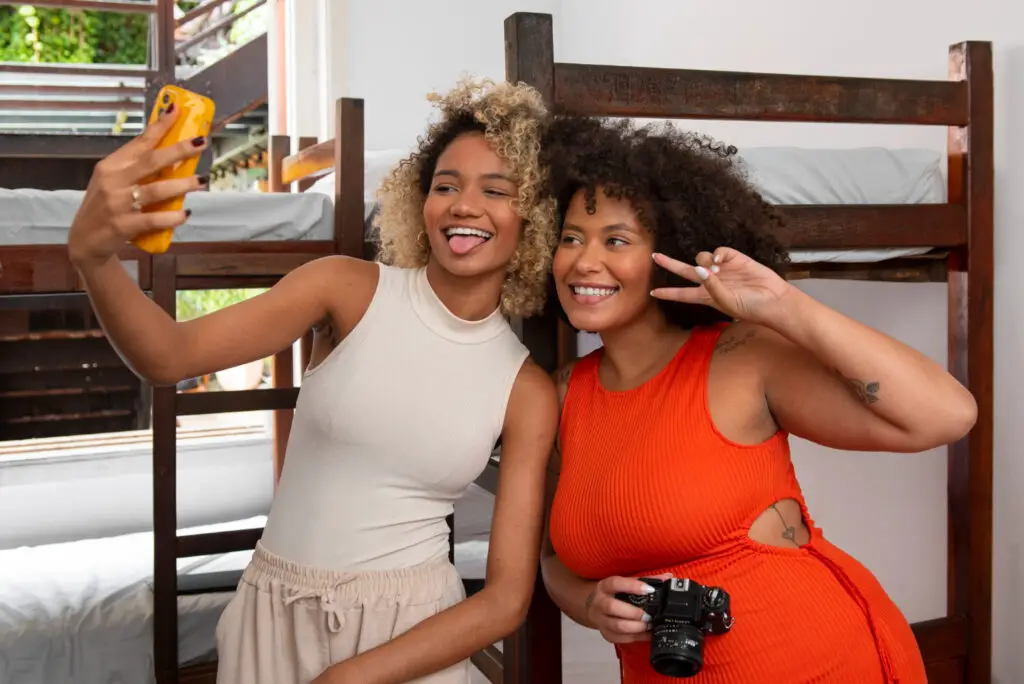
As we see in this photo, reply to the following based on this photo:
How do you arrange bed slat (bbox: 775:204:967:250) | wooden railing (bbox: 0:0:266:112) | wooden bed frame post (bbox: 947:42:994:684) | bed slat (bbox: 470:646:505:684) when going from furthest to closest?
wooden railing (bbox: 0:0:266:112) < bed slat (bbox: 470:646:505:684) < wooden bed frame post (bbox: 947:42:994:684) < bed slat (bbox: 775:204:967:250)

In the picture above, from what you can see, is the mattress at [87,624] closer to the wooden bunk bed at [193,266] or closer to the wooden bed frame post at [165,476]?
the wooden bunk bed at [193,266]

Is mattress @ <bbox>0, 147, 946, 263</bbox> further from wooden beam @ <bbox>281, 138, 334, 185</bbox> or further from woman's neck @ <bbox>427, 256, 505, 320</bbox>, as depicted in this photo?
woman's neck @ <bbox>427, 256, 505, 320</bbox>

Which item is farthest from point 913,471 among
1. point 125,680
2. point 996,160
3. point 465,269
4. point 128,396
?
point 128,396

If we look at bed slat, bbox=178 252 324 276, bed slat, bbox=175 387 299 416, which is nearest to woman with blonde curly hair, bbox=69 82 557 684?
bed slat, bbox=175 387 299 416

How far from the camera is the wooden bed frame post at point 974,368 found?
204 centimetres

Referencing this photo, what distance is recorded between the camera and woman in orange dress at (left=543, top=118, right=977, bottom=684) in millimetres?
1187

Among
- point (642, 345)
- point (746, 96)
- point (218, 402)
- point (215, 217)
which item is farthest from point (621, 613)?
point (215, 217)

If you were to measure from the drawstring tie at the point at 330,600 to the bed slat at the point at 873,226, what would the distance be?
0.95m

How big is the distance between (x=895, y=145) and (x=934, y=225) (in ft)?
1.61

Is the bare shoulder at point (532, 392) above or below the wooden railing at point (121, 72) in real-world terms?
below

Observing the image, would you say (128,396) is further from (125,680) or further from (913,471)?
(913,471)

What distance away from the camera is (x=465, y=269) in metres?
1.38

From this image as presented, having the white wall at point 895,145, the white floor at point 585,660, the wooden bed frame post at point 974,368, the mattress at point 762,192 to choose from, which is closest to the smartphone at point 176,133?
the mattress at point 762,192

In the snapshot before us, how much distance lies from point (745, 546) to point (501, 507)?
32 centimetres
